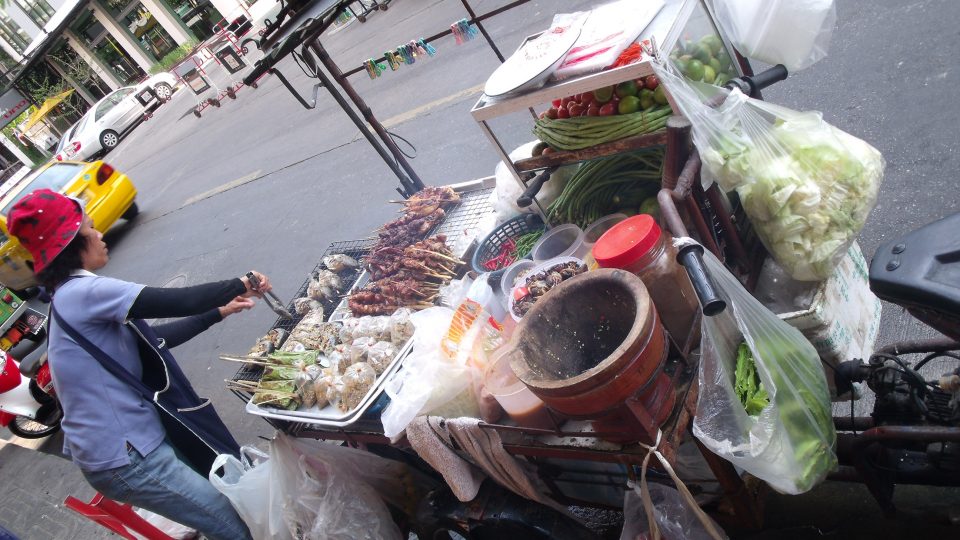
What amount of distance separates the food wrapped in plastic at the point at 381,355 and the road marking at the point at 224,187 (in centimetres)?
874

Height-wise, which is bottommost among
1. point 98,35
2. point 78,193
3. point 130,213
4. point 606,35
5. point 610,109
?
point 610,109

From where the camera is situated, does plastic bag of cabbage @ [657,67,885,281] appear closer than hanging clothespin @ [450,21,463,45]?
Yes

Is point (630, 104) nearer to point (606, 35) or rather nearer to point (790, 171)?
point (606, 35)

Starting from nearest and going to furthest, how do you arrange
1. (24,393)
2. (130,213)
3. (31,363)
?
(24,393) < (31,363) < (130,213)

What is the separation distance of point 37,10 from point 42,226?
43.5 m

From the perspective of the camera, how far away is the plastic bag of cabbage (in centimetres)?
209

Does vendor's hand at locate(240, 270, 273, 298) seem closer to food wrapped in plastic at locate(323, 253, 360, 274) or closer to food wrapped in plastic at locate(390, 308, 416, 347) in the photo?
A: food wrapped in plastic at locate(323, 253, 360, 274)

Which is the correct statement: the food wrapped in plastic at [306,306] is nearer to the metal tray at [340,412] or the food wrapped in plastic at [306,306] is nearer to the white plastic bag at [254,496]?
the metal tray at [340,412]

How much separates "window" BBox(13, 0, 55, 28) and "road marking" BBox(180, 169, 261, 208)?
3349cm

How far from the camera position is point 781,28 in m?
2.38

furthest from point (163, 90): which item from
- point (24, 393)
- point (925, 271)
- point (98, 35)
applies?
point (925, 271)

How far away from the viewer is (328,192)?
832 centimetres

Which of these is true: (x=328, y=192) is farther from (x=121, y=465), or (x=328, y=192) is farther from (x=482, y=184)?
(x=121, y=465)

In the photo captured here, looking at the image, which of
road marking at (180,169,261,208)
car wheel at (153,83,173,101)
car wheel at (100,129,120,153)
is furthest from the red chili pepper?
car wheel at (153,83,173,101)
